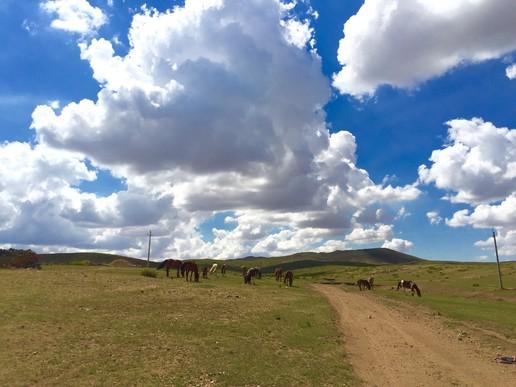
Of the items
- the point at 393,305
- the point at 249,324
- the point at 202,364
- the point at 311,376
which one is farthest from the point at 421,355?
the point at 393,305

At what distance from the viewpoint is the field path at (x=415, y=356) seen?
17.8 meters

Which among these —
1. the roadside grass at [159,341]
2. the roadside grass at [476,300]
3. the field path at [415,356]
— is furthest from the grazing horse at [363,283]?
the field path at [415,356]

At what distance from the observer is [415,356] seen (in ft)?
70.3

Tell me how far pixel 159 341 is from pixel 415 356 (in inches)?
476

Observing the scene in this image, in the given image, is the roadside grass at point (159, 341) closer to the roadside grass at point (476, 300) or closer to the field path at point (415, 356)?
the field path at point (415, 356)

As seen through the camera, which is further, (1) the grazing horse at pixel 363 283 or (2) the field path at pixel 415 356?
(1) the grazing horse at pixel 363 283

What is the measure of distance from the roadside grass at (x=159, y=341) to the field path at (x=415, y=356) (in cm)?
108

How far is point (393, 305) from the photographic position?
43.9 meters

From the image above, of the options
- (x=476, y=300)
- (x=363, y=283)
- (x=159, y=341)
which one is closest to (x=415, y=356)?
(x=159, y=341)

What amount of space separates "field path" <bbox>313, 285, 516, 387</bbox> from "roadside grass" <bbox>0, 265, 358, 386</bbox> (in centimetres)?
108

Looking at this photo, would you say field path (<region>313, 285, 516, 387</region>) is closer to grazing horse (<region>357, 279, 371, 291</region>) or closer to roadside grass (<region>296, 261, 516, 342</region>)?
roadside grass (<region>296, 261, 516, 342</region>)

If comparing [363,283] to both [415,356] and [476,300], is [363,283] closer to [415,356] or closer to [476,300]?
[476,300]

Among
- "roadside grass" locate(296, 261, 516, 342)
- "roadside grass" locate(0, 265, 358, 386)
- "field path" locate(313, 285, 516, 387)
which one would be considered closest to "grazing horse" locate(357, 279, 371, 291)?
"roadside grass" locate(296, 261, 516, 342)

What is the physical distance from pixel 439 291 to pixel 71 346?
60.8m
